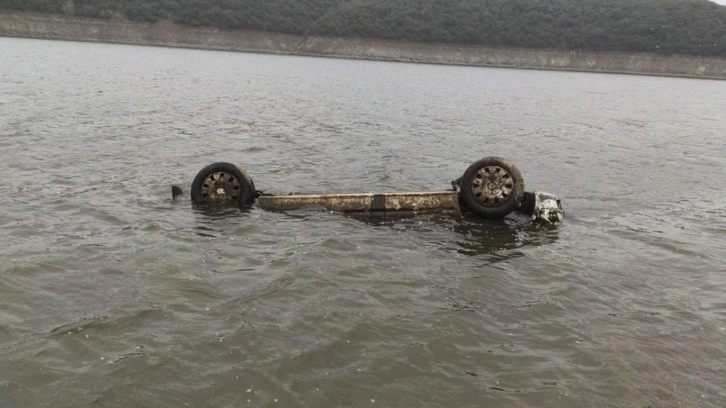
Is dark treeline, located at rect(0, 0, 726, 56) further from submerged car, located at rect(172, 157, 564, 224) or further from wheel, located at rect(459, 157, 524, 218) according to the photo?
wheel, located at rect(459, 157, 524, 218)

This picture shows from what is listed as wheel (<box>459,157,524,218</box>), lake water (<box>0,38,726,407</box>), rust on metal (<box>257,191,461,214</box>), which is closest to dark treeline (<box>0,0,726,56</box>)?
lake water (<box>0,38,726,407</box>)

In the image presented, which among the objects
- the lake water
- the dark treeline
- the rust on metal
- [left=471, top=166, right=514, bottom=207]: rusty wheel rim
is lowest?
the lake water

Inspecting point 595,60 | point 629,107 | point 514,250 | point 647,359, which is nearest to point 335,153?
point 514,250

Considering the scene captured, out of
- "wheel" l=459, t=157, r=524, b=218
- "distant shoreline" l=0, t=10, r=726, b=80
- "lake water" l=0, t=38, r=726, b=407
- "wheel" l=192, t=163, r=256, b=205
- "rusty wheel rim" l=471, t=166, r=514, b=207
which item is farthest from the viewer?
"distant shoreline" l=0, t=10, r=726, b=80

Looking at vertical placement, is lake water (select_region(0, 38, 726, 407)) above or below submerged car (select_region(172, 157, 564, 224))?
below

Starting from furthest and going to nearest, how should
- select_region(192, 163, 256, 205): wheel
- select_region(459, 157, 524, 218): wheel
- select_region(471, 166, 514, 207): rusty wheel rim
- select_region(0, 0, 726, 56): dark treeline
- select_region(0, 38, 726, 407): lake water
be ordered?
select_region(0, 0, 726, 56): dark treeline
select_region(192, 163, 256, 205): wheel
select_region(471, 166, 514, 207): rusty wheel rim
select_region(459, 157, 524, 218): wheel
select_region(0, 38, 726, 407): lake water

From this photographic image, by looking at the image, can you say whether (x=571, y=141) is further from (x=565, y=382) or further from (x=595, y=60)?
(x=595, y=60)

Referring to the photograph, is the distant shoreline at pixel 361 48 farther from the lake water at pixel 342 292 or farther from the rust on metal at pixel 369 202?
the rust on metal at pixel 369 202

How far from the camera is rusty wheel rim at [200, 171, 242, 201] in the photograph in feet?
36.2

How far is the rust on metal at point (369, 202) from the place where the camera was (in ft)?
35.4

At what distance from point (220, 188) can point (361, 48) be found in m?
145

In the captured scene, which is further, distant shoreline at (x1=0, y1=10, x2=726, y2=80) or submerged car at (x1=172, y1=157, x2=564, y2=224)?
distant shoreline at (x1=0, y1=10, x2=726, y2=80)

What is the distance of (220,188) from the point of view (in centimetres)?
1105

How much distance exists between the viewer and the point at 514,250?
9055 mm
